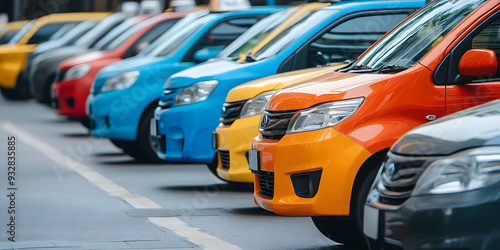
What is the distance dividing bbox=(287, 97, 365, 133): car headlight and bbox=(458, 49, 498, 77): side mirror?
0.67 meters

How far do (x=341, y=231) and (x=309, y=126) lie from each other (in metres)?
0.93

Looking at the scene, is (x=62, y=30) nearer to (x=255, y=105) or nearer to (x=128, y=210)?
(x=128, y=210)

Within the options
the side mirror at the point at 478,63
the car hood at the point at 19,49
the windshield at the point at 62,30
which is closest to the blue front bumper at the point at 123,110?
the side mirror at the point at 478,63

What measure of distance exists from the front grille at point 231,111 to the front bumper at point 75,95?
6996 mm

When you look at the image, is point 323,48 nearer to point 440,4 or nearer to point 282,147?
point 440,4

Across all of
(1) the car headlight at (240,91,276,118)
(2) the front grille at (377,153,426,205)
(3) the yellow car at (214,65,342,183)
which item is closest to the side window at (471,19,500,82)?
(2) the front grille at (377,153,426,205)

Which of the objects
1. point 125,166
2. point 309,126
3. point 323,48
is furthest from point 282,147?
point 125,166

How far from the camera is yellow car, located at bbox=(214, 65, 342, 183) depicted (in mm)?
8297

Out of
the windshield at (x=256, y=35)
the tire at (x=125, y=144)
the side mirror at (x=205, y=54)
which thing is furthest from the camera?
the tire at (x=125, y=144)

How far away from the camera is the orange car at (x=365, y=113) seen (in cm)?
603

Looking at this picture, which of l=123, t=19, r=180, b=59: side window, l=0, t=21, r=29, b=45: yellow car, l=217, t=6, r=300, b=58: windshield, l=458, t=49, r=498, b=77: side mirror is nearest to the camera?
l=458, t=49, r=498, b=77: side mirror

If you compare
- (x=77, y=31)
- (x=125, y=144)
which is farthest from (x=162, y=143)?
(x=77, y=31)

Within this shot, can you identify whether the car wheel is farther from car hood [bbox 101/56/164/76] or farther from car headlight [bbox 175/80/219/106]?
car hood [bbox 101/56/164/76]

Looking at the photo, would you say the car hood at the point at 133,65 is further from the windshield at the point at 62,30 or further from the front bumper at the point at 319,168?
the windshield at the point at 62,30
